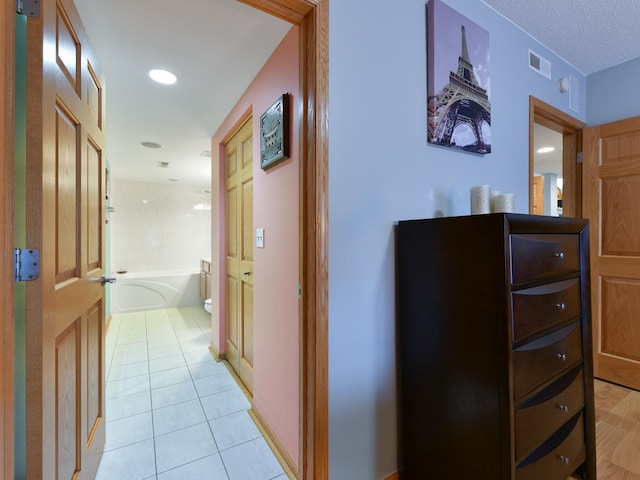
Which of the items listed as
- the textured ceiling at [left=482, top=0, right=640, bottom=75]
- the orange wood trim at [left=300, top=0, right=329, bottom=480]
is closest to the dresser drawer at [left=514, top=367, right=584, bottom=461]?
the orange wood trim at [left=300, top=0, right=329, bottom=480]

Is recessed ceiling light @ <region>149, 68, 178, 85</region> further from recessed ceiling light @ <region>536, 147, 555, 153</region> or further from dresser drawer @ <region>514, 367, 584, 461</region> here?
recessed ceiling light @ <region>536, 147, 555, 153</region>

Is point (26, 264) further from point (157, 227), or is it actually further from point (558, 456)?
point (157, 227)

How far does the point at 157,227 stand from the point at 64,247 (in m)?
5.20

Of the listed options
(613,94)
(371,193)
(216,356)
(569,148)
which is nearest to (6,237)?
(371,193)

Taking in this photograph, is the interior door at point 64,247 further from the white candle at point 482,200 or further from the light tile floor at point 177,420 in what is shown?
the white candle at point 482,200

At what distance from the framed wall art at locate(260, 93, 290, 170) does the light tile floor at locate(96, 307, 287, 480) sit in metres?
1.60

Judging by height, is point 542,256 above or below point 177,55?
below

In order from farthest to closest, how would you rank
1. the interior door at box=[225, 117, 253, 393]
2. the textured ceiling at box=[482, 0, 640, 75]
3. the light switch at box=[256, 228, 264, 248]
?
the interior door at box=[225, 117, 253, 393]
the light switch at box=[256, 228, 264, 248]
the textured ceiling at box=[482, 0, 640, 75]

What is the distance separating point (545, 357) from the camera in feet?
3.38

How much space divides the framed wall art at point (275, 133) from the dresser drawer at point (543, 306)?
1.18 metres

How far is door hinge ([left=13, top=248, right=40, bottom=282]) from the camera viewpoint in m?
0.70

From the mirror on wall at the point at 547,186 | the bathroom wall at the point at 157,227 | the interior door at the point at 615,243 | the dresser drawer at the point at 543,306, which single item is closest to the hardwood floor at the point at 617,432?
the interior door at the point at 615,243

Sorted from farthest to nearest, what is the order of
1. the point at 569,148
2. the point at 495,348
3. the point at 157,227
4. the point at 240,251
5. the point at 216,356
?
1. the point at 157,227
2. the point at 216,356
3. the point at 569,148
4. the point at 240,251
5. the point at 495,348

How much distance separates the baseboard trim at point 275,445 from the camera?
1.36 meters
